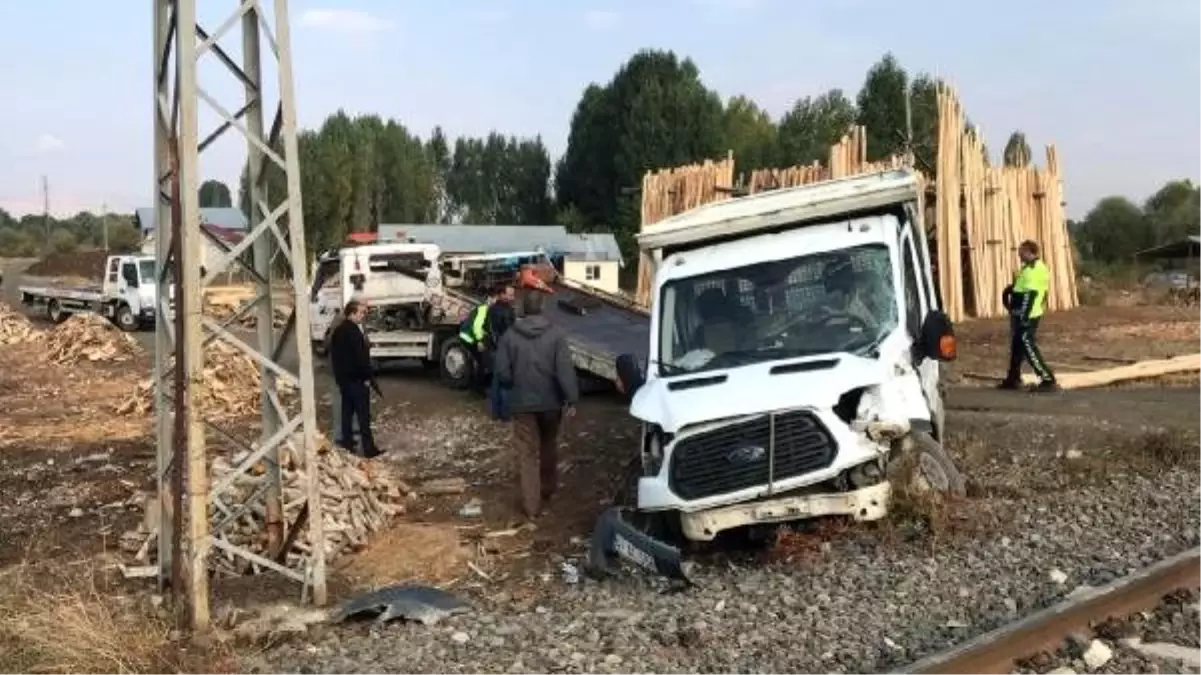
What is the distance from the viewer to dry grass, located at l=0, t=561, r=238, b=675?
6.54 metres

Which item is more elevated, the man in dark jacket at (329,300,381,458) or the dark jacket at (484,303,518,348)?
the dark jacket at (484,303,518,348)

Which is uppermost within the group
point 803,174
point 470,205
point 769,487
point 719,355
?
point 470,205

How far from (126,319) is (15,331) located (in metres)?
3.09

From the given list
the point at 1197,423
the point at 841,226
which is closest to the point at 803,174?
the point at 1197,423

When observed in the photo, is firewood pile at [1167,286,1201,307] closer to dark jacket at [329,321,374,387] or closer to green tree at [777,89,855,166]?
dark jacket at [329,321,374,387]

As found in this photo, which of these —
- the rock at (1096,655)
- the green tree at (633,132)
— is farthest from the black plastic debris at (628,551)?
the green tree at (633,132)

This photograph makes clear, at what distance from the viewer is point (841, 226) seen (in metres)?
9.70

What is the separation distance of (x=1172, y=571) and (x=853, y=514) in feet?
6.12

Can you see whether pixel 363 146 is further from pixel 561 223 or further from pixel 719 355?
pixel 719 355

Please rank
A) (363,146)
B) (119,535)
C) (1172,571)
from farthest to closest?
(363,146)
(119,535)
(1172,571)

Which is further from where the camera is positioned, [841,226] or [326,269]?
[326,269]

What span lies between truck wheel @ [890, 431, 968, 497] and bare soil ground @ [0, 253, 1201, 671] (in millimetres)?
170

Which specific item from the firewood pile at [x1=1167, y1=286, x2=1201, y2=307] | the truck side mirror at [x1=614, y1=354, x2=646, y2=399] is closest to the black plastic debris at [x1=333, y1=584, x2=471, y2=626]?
the truck side mirror at [x1=614, y1=354, x2=646, y2=399]

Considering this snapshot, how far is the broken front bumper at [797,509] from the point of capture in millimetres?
8250
